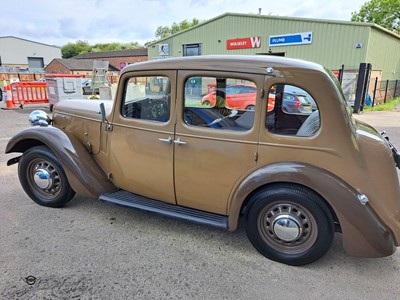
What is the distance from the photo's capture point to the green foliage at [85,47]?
8181cm

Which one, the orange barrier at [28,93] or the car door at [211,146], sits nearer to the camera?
the car door at [211,146]

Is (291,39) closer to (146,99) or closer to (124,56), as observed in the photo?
(146,99)

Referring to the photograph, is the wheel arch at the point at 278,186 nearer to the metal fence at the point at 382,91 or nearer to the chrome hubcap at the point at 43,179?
the chrome hubcap at the point at 43,179

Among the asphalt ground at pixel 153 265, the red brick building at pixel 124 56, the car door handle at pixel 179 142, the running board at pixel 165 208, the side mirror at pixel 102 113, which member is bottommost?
the asphalt ground at pixel 153 265

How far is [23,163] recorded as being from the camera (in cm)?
372

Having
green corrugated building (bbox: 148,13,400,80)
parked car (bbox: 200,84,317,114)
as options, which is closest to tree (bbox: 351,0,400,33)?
green corrugated building (bbox: 148,13,400,80)

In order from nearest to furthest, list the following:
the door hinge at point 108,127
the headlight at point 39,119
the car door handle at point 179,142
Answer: the car door handle at point 179,142 < the door hinge at point 108,127 < the headlight at point 39,119

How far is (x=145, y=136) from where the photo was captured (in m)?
3.08

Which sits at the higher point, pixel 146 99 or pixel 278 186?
pixel 146 99

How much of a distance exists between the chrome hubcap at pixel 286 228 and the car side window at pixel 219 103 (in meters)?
0.89

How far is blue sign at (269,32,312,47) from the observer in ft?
59.9

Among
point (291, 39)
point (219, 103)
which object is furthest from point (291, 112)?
point (291, 39)

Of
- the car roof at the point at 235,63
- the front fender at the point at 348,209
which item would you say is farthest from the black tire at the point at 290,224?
the car roof at the point at 235,63

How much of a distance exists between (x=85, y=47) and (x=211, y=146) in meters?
92.2
